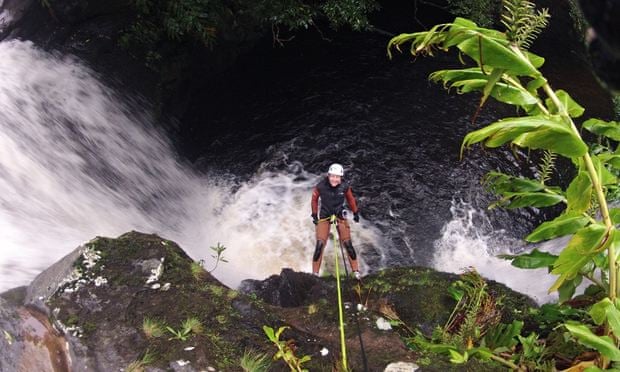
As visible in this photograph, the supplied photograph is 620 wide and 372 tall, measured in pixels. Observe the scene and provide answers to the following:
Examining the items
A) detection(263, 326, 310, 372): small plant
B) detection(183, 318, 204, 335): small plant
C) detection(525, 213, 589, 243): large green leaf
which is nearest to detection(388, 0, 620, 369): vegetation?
detection(525, 213, 589, 243): large green leaf

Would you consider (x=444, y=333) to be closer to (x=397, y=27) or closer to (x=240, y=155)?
(x=240, y=155)

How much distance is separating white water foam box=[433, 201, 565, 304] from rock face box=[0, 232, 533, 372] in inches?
88.8

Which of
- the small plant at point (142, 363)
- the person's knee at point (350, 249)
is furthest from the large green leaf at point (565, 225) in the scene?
the person's knee at point (350, 249)

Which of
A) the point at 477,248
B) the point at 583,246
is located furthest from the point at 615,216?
the point at 477,248

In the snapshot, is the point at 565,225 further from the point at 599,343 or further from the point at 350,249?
the point at 350,249

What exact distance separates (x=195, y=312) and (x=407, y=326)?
2.07m

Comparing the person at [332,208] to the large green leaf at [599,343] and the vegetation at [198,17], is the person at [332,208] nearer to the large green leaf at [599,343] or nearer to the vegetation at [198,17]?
the vegetation at [198,17]

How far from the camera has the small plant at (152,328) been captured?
387 cm

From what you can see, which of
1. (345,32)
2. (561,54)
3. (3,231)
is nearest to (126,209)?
(3,231)

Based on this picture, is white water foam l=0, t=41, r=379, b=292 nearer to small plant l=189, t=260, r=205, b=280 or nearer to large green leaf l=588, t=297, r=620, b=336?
small plant l=189, t=260, r=205, b=280

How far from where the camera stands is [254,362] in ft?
12.1

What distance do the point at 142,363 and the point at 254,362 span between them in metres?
0.84

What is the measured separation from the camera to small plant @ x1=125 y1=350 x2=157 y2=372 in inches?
140

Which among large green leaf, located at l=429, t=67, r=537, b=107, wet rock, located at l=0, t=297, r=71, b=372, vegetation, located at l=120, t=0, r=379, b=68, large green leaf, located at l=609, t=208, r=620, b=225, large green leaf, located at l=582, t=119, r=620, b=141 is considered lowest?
wet rock, located at l=0, t=297, r=71, b=372
